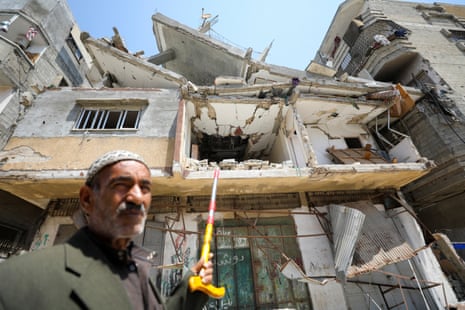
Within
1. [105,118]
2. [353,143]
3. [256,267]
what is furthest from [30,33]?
[353,143]

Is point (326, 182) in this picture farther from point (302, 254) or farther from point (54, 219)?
point (54, 219)

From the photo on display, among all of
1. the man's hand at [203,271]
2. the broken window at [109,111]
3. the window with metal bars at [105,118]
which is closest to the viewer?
the man's hand at [203,271]

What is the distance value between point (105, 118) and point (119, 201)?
6.96 metres

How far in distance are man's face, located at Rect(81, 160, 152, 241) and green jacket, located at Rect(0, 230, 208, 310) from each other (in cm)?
14

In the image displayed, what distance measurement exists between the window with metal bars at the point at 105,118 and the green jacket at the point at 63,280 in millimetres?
6328

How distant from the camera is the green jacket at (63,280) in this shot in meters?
0.89

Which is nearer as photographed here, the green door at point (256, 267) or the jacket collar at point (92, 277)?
the jacket collar at point (92, 277)

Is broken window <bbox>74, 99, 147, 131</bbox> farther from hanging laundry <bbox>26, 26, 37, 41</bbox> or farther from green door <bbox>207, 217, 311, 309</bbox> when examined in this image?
hanging laundry <bbox>26, 26, 37, 41</bbox>

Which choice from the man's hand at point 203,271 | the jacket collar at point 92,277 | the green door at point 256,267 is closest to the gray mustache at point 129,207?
the jacket collar at point 92,277

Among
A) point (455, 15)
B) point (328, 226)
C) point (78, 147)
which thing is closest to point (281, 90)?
point (328, 226)

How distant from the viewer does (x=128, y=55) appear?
8633 mm

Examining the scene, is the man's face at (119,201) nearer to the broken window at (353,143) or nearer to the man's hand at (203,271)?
the man's hand at (203,271)

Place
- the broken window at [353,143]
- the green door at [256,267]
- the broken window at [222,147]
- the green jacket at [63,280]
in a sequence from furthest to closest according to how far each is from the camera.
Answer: the broken window at [222,147], the broken window at [353,143], the green door at [256,267], the green jacket at [63,280]

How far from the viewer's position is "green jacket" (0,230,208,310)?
890 mm
